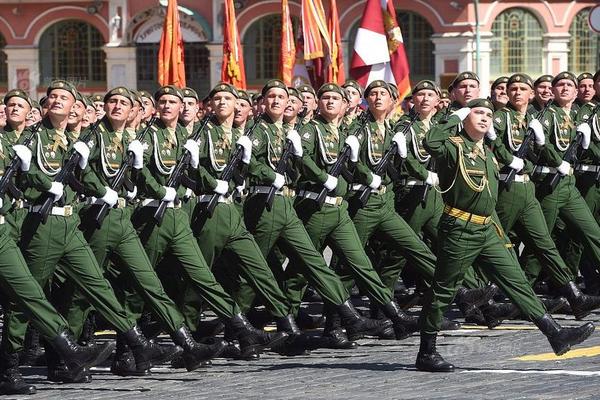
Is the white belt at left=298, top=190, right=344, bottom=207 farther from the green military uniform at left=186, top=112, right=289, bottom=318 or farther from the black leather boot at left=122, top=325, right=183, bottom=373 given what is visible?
the black leather boot at left=122, top=325, right=183, bottom=373

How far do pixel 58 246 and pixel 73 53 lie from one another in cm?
3822

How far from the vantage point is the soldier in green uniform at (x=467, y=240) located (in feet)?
34.7

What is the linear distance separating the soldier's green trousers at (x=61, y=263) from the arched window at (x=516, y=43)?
34535 mm

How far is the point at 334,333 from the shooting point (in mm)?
11891

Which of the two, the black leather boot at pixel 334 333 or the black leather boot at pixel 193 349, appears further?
the black leather boot at pixel 334 333

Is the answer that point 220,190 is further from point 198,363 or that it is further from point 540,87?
point 540,87

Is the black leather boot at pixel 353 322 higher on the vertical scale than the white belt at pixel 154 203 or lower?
lower

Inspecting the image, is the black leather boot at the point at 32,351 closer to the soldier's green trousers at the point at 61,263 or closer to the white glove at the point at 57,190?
the soldier's green trousers at the point at 61,263

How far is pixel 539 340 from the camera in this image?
11875 millimetres

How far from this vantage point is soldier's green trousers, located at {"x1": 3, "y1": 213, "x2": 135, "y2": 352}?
10438mm

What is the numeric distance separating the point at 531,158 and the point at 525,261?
83 cm

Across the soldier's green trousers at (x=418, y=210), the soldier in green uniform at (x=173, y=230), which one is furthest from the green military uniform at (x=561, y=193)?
the soldier in green uniform at (x=173, y=230)

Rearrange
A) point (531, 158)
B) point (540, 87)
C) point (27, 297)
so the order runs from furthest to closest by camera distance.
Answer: point (540, 87)
point (531, 158)
point (27, 297)

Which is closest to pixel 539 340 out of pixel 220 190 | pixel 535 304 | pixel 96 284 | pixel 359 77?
pixel 535 304
